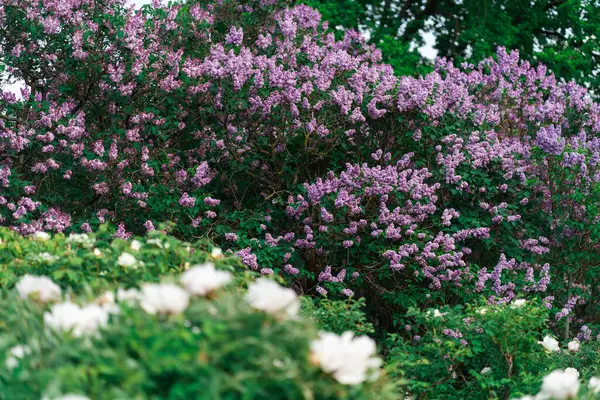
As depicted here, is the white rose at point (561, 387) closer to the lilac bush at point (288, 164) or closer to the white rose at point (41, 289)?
the white rose at point (41, 289)

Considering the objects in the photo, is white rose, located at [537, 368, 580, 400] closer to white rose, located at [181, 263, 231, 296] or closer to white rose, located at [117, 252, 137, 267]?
white rose, located at [181, 263, 231, 296]

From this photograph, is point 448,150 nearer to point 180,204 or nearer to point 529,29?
point 180,204

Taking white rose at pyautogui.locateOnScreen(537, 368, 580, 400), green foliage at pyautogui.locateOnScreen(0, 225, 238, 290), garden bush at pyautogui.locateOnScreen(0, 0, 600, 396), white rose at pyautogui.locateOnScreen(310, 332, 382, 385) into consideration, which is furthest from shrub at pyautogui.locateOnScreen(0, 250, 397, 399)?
garden bush at pyautogui.locateOnScreen(0, 0, 600, 396)

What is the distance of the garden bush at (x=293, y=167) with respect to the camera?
6.50 m

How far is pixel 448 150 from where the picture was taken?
23.5 feet

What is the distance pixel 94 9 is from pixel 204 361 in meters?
5.88

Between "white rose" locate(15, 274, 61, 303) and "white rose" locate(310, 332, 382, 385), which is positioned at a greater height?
"white rose" locate(15, 274, 61, 303)

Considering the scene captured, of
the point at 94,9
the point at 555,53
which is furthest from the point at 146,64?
the point at 555,53

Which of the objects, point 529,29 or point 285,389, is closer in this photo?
point 285,389

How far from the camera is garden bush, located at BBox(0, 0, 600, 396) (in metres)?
6.50

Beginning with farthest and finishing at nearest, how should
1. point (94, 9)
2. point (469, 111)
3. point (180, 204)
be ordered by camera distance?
point (469, 111), point (94, 9), point (180, 204)

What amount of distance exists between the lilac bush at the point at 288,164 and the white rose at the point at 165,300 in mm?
4139

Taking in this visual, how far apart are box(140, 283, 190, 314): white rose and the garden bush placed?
4059mm

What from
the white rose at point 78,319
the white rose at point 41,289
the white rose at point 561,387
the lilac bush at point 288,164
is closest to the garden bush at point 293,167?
the lilac bush at point 288,164
